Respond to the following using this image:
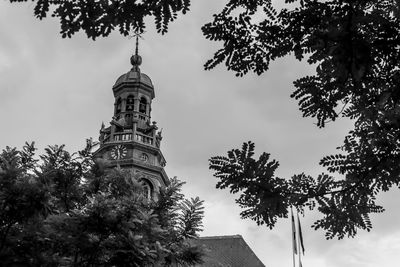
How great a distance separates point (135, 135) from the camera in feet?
121

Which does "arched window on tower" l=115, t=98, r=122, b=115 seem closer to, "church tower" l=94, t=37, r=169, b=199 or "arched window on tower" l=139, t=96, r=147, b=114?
"church tower" l=94, t=37, r=169, b=199

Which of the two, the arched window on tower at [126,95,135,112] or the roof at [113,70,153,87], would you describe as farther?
the roof at [113,70,153,87]

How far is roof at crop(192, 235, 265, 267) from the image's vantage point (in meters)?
34.2

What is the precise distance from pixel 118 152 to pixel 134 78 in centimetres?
807

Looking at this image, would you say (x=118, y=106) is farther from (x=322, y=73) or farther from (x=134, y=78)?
(x=322, y=73)

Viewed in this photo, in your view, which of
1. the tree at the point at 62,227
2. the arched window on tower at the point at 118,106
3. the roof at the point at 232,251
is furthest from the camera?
the arched window on tower at the point at 118,106

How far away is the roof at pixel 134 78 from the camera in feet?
133

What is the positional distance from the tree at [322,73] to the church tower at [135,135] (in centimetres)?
2937

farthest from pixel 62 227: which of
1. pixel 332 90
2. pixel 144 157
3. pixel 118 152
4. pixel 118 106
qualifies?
pixel 118 106

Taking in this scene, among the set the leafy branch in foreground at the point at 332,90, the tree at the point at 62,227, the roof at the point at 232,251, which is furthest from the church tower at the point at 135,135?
the leafy branch in foreground at the point at 332,90

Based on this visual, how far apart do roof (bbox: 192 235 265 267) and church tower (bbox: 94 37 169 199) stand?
5.94 m

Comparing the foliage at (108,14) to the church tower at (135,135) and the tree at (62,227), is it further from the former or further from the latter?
the church tower at (135,135)

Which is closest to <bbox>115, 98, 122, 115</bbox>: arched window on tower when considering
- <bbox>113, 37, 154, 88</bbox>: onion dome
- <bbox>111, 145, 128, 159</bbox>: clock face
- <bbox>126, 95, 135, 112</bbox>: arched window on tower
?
<bbox>126, 95, 135, 112</bbox>: arched window on tower

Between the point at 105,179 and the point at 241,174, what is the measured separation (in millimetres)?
13208
